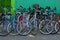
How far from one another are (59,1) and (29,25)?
2.73m

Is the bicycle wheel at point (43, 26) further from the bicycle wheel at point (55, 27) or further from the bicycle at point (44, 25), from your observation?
the bicycle wheel at point (55, 27)

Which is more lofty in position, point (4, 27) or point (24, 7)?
point (24, 7)

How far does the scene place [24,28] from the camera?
9.53m

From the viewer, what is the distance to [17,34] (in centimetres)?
952

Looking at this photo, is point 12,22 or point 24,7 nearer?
point 12,22

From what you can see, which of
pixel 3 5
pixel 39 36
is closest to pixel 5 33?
pixel 39 36

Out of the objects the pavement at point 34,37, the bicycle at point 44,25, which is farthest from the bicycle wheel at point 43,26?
the pavement at point 34,37

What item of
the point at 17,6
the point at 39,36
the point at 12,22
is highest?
the point at 17,6

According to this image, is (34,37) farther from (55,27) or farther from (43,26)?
(55,27)

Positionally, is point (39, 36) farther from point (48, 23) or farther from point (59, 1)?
point (59, 1)

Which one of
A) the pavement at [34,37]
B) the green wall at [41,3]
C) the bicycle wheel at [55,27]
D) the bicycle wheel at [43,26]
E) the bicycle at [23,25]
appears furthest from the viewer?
the green wall at [41,3]

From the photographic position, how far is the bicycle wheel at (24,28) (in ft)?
31.0

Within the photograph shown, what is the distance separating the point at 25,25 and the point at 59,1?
283 centimetres

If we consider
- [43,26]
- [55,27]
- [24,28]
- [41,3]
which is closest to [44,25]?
[43,26]
